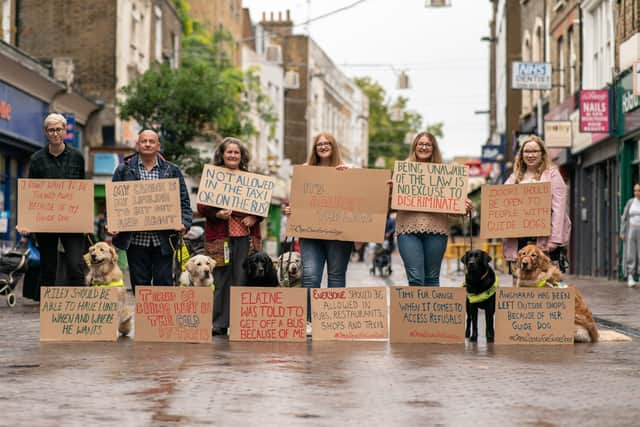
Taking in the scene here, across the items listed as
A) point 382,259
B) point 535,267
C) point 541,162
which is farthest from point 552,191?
point 382,259

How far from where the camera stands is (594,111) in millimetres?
26578

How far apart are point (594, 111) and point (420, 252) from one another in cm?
1618

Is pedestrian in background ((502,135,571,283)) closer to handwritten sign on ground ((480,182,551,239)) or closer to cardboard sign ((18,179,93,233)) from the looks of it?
handwritten sign on ground ((480,182,551,239))

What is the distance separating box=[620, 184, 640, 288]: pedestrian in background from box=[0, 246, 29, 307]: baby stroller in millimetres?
11391

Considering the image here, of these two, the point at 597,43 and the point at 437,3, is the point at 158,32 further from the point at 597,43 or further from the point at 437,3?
the point at 597,43

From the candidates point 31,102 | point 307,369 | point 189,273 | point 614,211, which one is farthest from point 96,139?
point 307,369

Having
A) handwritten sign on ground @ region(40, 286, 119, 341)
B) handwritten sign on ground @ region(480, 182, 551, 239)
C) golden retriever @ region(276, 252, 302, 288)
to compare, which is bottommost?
handwritten sign on ground @ region(40, 286, 119, 341)

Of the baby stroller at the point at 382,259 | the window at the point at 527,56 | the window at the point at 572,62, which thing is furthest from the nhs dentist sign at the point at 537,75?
the window at the point at 527,56

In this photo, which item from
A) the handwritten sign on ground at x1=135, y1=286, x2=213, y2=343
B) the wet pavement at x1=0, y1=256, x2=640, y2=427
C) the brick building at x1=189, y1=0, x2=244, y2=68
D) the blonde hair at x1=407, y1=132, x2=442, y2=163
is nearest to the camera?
the wet pavement at x1=0, y1=256, x2=640, y2=427

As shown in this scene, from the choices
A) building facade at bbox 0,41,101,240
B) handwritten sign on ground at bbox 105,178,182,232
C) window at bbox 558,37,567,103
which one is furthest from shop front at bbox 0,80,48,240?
handwritten sign on ground at bbox 105,178,182,232

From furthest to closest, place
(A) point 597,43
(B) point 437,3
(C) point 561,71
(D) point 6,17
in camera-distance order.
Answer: (D) point 6,17, (C) point 561,71, (A) point 597,43, (B) point 437,3

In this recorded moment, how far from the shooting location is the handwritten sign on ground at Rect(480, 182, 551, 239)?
11.2 meters

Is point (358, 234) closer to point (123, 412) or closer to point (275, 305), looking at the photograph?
point (275, 305)

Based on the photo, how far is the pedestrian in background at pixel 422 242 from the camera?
11.4 metres
